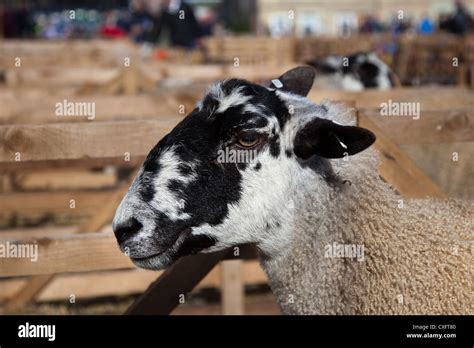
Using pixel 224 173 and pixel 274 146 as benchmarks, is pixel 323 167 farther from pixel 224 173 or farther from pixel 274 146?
pixel 224 173

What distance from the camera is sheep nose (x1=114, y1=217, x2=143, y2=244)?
116 inches

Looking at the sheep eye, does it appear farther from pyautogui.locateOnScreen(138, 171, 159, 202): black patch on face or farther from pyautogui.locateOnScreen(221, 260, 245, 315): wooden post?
pyautogui.locateOnScreen(221, 260, 245, 315): wooden post

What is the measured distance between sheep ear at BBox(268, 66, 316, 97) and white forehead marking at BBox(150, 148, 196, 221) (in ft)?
2.58

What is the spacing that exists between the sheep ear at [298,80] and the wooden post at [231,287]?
1908mm

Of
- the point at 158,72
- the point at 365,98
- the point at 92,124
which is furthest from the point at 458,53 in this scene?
the point at 92,124

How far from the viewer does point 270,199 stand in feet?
10.4

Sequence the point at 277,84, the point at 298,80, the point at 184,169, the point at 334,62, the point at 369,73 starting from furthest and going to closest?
the point at 334,62
the point at 369,73
the point at 298,80
the point at 277,84
the point at 184,169

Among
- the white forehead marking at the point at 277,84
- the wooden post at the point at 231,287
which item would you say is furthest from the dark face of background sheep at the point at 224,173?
the wooden post at the point at 231,287

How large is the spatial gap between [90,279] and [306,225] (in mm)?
3427

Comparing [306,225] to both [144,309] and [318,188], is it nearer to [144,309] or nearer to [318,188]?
[318,188]

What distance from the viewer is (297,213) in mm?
3246

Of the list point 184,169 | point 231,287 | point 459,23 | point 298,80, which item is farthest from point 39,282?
point 459,23

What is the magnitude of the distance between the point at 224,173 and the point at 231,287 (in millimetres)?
2446
